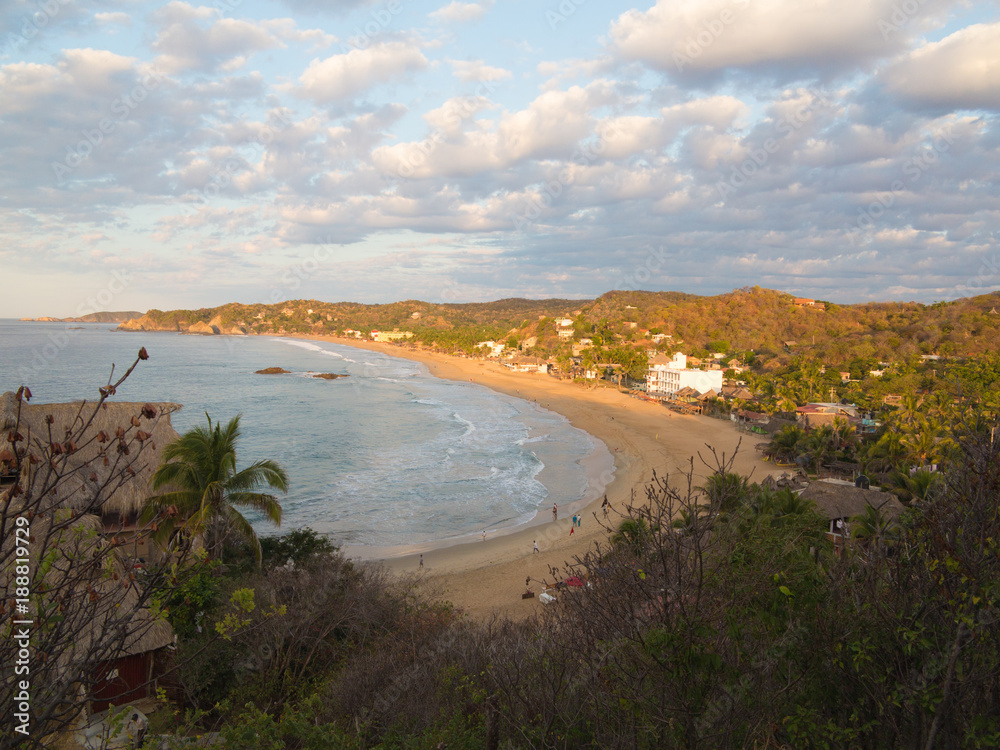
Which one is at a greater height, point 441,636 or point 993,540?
point 993,540

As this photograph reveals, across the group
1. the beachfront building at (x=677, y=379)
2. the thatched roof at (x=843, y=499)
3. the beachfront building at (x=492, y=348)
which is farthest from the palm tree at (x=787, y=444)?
the beachfront building at (x=492, y=348)

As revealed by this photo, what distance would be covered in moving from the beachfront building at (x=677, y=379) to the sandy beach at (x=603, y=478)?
3.98 meters

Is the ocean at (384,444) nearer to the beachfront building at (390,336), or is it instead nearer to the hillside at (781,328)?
the hillside at (781,328)

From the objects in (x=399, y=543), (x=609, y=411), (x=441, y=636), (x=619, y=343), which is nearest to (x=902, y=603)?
(x=441, y=636)

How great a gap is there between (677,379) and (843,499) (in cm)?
4280

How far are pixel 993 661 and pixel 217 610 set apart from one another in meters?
10.3

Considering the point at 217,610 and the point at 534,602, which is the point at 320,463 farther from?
the point at 217,610

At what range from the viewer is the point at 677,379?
6094cm

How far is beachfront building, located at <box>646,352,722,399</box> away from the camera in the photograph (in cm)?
5884

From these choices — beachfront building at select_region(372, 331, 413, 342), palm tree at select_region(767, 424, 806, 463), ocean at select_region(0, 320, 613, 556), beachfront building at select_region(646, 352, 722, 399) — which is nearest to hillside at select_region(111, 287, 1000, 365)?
beachfront building at select_region(372, 331, 413, 342)

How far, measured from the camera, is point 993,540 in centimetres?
312

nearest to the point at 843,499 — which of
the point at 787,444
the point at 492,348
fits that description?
the point at 787,444

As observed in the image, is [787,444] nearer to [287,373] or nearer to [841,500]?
[841,500]

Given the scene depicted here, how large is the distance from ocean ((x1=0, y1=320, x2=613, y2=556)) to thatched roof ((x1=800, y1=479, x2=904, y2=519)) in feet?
34.4
